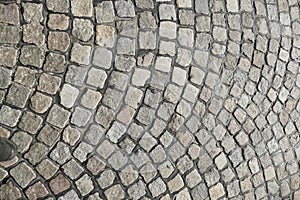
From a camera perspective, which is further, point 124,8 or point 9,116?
point 124,8

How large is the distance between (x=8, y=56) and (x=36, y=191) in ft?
2.53

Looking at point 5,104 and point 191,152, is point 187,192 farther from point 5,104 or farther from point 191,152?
point 5,104

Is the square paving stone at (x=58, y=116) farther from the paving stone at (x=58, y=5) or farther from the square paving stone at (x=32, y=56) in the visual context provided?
the paving stone at (x=58, y=5)

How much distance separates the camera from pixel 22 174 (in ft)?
10.6

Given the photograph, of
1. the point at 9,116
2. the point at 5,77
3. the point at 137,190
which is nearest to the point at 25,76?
the point at 5,77

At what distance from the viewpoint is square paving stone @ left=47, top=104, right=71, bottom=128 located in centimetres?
329

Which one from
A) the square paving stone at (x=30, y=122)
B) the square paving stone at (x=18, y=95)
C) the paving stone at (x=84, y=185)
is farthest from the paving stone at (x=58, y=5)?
the paving stone at (x=84, y=185)

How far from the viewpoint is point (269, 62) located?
4195 mm

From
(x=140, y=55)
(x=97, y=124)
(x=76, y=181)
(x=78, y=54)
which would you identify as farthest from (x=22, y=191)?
(x=140, y=55)

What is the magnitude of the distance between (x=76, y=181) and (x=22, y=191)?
313 mm

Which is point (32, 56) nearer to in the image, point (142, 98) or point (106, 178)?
point (142, 98)

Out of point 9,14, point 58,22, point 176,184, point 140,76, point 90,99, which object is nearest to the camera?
point 9,14

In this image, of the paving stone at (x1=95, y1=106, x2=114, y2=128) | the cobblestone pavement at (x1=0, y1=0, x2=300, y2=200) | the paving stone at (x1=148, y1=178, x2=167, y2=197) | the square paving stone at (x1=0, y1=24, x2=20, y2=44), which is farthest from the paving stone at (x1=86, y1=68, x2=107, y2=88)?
the paving stone at (x1=148, y1=178, x2=167, y2=197)

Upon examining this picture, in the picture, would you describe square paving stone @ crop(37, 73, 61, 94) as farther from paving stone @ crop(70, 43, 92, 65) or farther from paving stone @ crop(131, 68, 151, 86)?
paving stone @ crop(131, 68, 151, 86)
